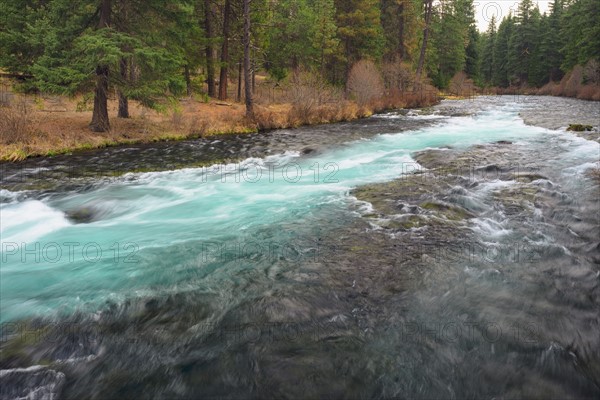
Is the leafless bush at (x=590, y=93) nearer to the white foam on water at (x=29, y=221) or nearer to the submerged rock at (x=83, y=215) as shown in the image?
the submerged rock at (x=83, y=215)

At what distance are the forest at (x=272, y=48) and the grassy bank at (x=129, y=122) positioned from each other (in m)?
0.81

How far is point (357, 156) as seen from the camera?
43.4 ft

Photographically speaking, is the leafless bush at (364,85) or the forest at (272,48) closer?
the forest at (272,48)

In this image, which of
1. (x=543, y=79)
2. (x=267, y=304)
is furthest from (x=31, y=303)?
(x=543, y=79)

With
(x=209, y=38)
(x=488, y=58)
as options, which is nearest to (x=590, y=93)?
(x=209, y=38)

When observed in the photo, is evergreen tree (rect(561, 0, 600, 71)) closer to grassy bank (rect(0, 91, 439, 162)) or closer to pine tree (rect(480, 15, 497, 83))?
pine tree (rect(480, 15, 497, 83))

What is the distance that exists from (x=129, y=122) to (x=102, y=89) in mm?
2303

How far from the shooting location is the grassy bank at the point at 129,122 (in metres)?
12.4

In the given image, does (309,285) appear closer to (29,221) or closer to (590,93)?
(29,221)

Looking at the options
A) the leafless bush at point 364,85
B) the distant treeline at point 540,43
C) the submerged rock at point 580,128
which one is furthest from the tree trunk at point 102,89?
the distant treeline at point 540,43

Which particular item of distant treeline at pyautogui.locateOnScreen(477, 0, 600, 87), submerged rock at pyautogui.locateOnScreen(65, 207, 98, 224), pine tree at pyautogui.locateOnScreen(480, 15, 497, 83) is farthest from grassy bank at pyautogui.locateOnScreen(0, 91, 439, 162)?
pine tree at pyautogui.locateOnScreen(480, 15, 497, 83)

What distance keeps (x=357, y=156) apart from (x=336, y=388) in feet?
34.9

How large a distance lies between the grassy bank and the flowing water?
290cm

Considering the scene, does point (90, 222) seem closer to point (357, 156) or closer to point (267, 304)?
point (267, 304)
